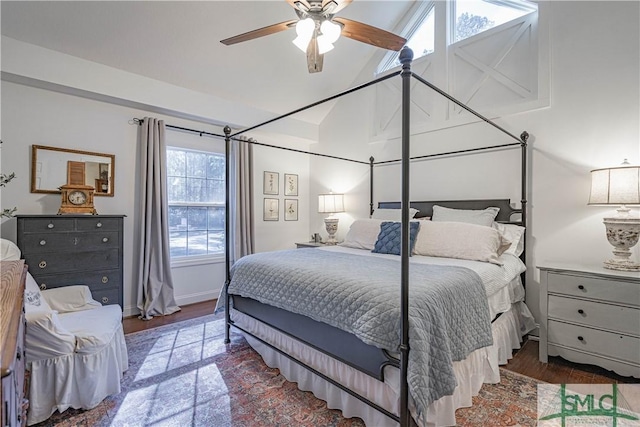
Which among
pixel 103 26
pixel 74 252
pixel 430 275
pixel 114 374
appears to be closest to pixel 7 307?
pixel 114 374

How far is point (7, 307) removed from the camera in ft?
A: 2.35

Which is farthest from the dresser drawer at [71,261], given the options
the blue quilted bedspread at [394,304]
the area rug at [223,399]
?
the blue quilted bedspread at [394,304]

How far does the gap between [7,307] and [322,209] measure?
3902 mm

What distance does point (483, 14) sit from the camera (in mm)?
3291

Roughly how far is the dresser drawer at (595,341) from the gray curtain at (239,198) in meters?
3.41

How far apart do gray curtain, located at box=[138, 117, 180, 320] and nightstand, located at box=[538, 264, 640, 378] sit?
367cm

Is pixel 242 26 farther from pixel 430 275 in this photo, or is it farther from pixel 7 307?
pixel 7 307

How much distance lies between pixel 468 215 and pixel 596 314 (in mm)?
1202

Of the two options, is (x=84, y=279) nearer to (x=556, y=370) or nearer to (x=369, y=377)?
(x=369, y=377)

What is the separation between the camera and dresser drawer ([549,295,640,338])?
6.60 feet

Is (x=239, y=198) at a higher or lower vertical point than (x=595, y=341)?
higher

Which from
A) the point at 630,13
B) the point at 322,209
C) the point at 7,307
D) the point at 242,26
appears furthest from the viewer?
the point at 322,209

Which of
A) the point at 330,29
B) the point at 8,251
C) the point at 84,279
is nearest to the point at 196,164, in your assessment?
the point at 84,279
